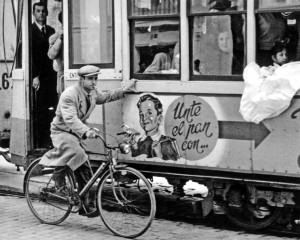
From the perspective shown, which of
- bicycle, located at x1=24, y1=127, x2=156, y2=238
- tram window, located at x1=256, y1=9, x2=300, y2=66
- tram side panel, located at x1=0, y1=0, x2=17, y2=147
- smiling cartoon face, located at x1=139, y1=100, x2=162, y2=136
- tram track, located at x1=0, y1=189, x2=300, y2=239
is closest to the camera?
tram window, located at x1=256, y1=9, x2=300, y2=66

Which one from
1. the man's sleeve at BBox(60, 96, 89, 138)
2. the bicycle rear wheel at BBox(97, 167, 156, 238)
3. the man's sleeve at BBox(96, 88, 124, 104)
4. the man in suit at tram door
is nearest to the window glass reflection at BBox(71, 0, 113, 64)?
the man's sleeve at BBox(96, 88, 124, 104)

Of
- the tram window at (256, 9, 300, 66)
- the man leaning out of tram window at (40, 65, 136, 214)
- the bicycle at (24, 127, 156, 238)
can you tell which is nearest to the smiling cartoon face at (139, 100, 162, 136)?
the bicycle at (24, 127, 156, 238)

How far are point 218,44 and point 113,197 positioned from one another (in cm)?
183

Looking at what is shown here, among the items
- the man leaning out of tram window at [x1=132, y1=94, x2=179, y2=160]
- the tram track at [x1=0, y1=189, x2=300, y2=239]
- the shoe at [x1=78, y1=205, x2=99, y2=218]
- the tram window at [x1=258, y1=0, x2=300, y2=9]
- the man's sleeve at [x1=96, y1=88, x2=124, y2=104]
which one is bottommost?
the tram track at [x1=0, y1=189, x2=300, y2=239]

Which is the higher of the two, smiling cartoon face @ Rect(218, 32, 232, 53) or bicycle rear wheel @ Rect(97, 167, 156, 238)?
smiling cartoon face @ Rect(218, 32, 232, 53)

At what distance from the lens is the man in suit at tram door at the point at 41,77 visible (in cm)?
928

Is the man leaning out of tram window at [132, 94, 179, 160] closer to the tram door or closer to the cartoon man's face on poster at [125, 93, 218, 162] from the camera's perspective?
the cartoon man's face on poster at [125, 93, 218, 162]

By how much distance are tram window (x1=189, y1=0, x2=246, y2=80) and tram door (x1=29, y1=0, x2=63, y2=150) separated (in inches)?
99.4

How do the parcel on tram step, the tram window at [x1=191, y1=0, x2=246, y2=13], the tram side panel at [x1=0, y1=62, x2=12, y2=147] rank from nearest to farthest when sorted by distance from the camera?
the parcel on tram step → the tram window at [x1=191, y1=0, x2=246, y2=13] → the tram side panel at [x1=0, y1=62, x2=12, y2=147]

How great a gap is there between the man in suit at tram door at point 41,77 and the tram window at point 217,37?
114 inches

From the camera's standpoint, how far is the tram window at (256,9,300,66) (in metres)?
6.57

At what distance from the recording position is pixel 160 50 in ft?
24.3

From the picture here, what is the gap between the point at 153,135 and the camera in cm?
738

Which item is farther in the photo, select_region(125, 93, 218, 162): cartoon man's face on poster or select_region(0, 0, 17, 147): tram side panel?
select_region(0, 0, 17, 147): tram side panel
